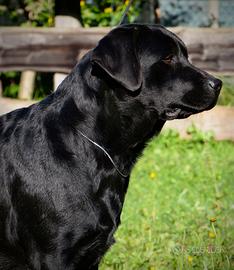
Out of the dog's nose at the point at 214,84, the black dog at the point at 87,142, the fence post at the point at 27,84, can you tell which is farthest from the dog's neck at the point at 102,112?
the fence post at the point at 27,84

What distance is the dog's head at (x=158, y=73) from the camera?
3.34 metres

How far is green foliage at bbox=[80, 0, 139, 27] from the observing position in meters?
9.38

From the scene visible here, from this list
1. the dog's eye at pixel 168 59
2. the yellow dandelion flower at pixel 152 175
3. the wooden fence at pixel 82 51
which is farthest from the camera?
the wooden fence at pixel 82 51

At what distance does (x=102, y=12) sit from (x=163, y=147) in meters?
2.86

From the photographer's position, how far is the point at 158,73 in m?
3.52

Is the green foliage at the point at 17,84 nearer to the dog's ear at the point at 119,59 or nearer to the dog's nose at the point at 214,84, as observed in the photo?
the dog's nose at the point at 214,84

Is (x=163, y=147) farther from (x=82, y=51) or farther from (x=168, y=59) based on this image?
(x=168, y=59)

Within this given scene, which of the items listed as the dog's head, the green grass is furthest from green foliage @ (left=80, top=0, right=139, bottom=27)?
the dog's head

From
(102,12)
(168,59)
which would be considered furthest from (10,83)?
(168,59)

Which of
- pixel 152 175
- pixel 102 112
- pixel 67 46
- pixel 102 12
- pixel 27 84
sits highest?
pixel 102 112

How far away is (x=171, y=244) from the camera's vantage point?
4684 millimetres

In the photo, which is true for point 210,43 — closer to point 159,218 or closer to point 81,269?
point 159,218

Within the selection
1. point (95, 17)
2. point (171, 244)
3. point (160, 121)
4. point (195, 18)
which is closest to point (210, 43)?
point (95, 17)

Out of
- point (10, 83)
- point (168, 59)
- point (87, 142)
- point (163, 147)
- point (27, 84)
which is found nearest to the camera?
point (87, 142)
